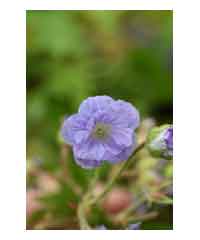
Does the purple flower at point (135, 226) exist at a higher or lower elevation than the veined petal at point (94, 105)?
lower

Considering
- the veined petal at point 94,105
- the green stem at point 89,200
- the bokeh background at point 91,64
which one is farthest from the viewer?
the bokeh background at point 91,64

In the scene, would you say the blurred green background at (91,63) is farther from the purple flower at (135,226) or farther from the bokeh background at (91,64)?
the purple flower at (135,226)

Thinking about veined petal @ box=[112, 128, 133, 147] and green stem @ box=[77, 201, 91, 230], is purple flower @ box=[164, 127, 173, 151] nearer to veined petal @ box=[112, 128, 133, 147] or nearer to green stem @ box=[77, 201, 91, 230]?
veined petal @ box=[112, 128, 133, 147]

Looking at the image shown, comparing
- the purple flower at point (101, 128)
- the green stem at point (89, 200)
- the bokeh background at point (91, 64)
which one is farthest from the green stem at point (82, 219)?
the bokeh background at point (91, 64)

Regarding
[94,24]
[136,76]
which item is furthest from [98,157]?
[94,24]

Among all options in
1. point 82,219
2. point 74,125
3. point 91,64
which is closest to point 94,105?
point 74,125
